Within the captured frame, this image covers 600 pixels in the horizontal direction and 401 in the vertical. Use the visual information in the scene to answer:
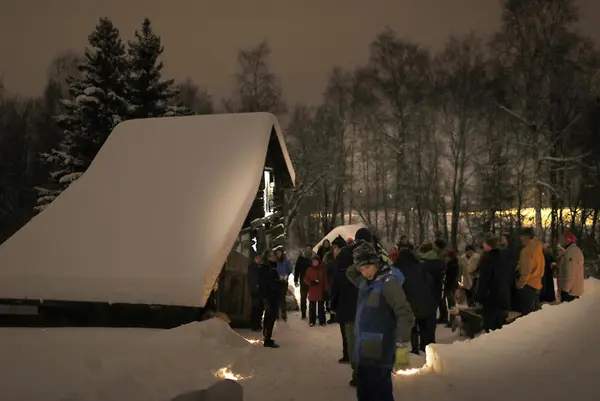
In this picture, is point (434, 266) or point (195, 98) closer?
point (434, 266)

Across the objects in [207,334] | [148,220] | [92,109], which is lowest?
[207,334]

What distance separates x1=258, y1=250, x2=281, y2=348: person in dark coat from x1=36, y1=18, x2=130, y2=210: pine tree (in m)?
17.5

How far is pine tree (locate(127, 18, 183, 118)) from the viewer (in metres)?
27.8

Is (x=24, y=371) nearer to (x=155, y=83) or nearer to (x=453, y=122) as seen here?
(x=155, y=83)

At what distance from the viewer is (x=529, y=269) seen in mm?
8617

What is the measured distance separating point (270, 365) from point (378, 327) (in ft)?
13.2

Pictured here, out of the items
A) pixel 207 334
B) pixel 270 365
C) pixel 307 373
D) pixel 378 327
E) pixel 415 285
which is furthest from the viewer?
pixel 270 365

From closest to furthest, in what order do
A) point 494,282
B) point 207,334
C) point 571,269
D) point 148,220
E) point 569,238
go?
point 207,334 < point 494,282 < point 571,269 < point 569,238 < point 148,220

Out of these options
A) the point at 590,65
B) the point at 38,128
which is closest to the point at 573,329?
the point at 590,65

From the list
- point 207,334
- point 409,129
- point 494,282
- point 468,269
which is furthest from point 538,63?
point 207,334

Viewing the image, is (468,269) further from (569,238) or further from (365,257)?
(365,257)

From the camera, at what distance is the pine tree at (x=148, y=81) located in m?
27.8

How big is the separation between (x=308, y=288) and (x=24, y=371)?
8538 millimetres

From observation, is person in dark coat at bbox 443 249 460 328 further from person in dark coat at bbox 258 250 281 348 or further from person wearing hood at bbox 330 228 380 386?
person wearing hood at bbox 330 228 380 386
